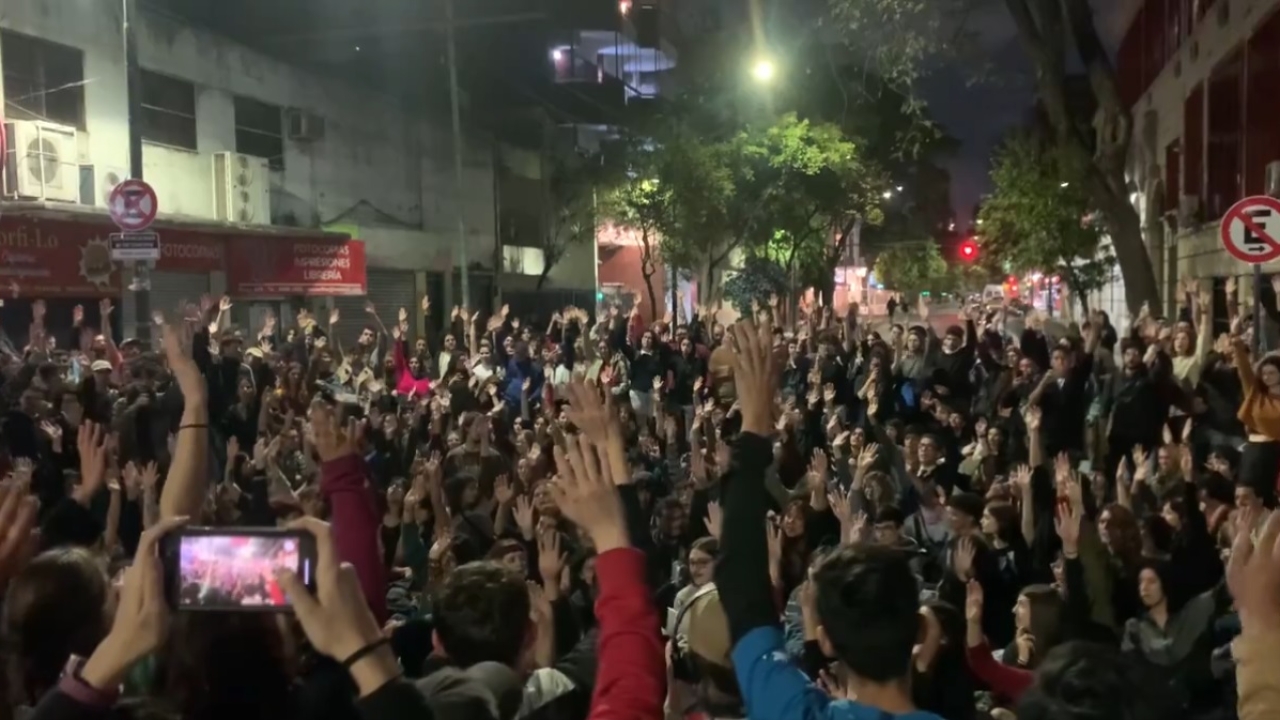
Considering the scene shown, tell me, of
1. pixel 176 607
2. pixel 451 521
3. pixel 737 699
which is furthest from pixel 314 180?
pixel 176 607

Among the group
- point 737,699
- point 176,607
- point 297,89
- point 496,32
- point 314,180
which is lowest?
point 737,699

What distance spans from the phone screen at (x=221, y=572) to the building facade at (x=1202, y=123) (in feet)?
53.0

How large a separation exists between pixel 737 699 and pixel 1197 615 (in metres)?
1.99

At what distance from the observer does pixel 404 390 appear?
15602 mm

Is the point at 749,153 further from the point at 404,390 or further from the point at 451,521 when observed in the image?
the point at 451,521

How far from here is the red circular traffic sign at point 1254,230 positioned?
995 cm

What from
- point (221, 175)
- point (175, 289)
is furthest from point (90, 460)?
point (221, 175)

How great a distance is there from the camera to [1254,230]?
10016 mm

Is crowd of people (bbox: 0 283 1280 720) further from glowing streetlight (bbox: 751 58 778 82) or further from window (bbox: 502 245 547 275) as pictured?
window (bbox: 502 245 547 275)

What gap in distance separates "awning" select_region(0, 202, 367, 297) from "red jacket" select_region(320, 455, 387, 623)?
14928mm

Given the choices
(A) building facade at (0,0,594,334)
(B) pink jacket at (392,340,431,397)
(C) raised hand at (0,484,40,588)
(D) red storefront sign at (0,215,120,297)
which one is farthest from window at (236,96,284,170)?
(C) raised hand at (0,484,40,588)

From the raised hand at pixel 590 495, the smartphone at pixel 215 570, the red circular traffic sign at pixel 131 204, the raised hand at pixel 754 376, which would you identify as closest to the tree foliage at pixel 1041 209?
the red circular traffic sign at pixel 131 204

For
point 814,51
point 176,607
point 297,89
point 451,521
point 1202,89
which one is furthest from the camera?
point 814,51

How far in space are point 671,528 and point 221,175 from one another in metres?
16.4
